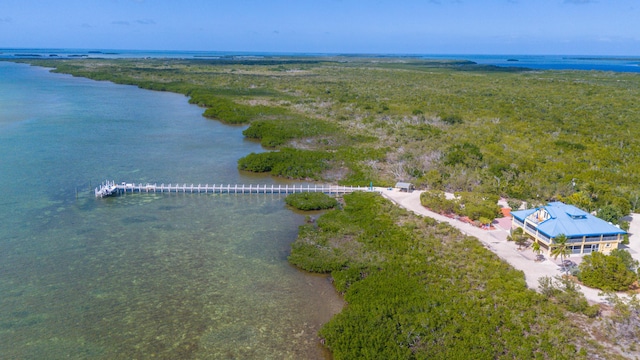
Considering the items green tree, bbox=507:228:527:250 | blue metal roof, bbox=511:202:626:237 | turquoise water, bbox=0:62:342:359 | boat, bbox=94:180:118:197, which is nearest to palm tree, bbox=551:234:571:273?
blue metal roof, bbox=511:202:626:237

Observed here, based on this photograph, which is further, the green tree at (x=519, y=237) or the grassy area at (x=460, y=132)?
the grassy area at (x=460, y=132)

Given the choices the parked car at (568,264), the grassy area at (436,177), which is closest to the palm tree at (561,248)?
the parked car at (568,264)

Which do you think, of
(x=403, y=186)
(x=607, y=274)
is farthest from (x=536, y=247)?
(x=403, y=186)

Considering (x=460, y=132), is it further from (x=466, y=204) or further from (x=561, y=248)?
(x=561, y=248)

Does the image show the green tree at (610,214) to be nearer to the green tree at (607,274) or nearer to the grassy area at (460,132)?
the grassy area at (460,132)

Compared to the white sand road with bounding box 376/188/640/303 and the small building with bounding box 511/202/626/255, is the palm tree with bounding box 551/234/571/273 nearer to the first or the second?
the small building with bounding box 511/202/626/255
